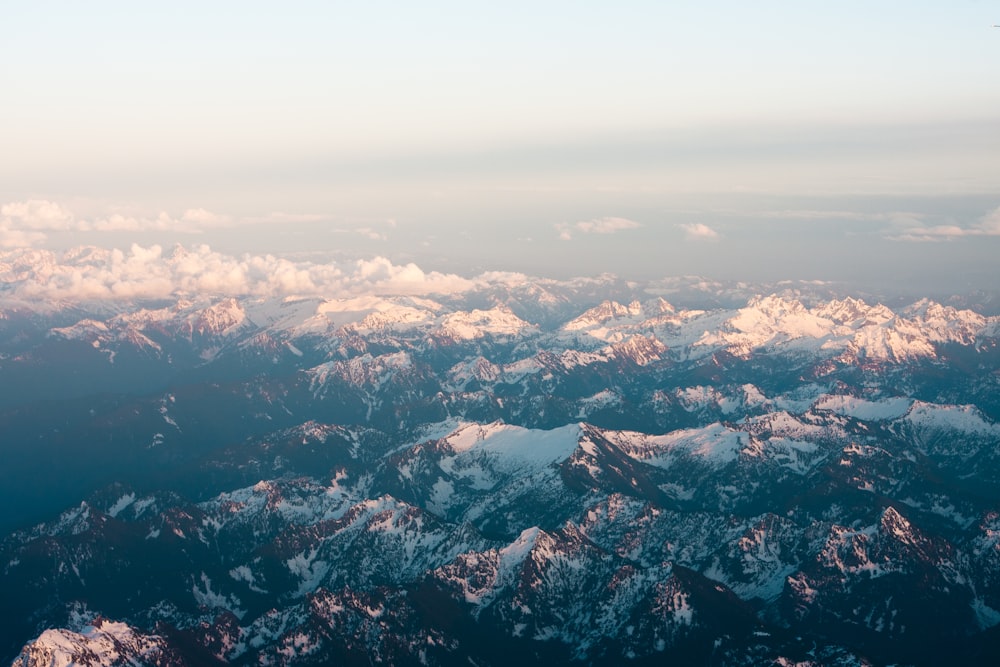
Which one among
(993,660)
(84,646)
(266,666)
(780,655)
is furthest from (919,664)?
(84,646)

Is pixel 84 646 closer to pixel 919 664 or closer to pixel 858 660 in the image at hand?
pixel 858 660

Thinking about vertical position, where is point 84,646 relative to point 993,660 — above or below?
above

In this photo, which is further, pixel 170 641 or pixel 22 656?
pixel 170 641

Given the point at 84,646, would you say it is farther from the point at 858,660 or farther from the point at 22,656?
the point at 858,660

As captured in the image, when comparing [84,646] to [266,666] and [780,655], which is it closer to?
[266,666]

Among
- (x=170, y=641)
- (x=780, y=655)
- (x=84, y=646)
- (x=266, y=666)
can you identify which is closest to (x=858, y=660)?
(x=780, y=655)

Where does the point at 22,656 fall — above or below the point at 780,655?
above

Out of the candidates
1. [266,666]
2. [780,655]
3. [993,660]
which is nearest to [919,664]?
[993,660]

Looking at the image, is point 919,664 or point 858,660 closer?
point 858,660
